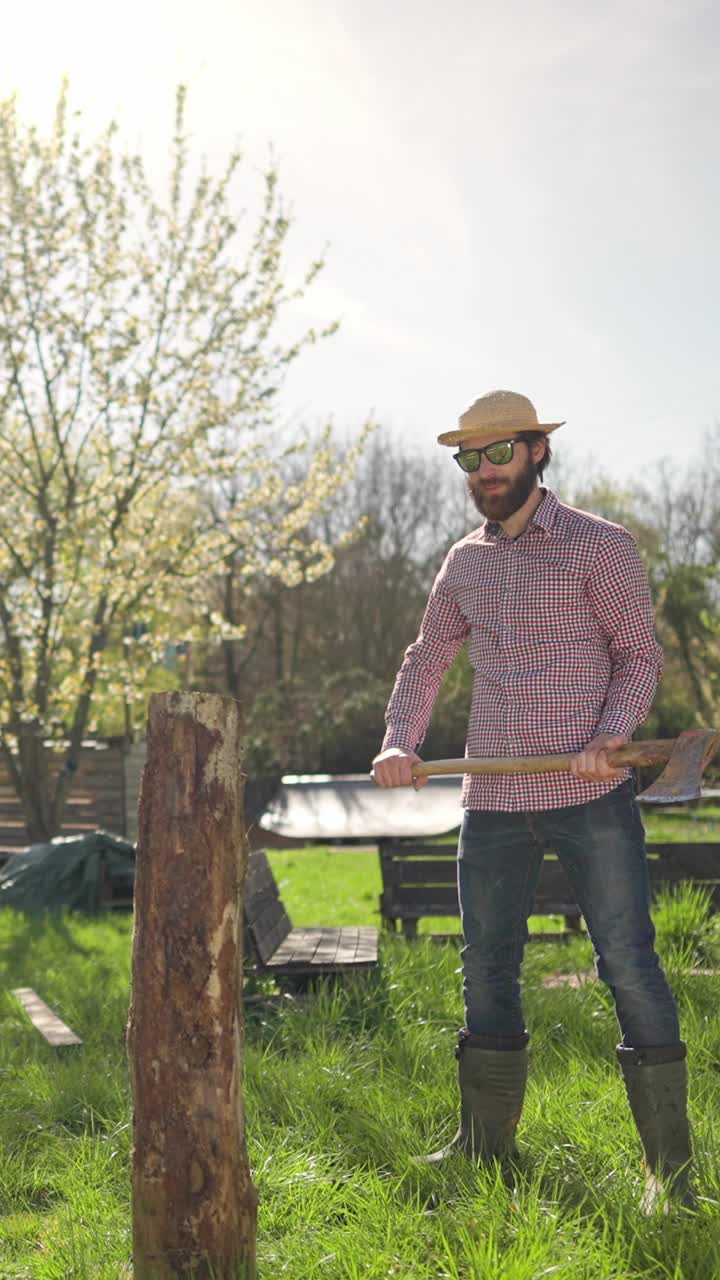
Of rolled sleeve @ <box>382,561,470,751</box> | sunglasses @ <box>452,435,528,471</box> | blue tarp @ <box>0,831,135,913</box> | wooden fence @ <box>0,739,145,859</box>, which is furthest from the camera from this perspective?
wooden fence @ <box>0,739,145,859</box>

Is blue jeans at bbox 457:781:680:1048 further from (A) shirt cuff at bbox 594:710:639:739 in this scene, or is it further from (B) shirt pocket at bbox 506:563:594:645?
(B) shirt pocket at bbox 506:563:594:645

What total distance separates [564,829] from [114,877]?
285 inches

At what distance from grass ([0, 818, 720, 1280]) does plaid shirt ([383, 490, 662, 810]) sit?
0.98 meters

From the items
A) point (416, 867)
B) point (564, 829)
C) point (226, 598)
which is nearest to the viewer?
point (564, 829)

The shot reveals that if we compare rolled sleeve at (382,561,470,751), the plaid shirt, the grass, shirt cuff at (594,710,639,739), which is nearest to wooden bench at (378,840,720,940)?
the grass

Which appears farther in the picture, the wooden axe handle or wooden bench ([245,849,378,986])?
wooden bench ([245,849,378,986])

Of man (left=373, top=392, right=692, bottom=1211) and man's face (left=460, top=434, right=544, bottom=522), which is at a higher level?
man's face (left=460, top=434, right=544, bottom=522)

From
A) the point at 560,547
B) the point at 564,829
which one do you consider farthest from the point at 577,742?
the point at 560,547

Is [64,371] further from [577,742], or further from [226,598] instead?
[226,598]

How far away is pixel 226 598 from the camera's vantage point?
2848 cm

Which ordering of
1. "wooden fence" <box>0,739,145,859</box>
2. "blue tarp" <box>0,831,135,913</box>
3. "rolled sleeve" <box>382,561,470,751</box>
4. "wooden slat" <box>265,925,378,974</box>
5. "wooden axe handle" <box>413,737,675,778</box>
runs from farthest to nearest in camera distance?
1. "wooden fence" <box>0,739,145,859</box>
2. "blue tarp" <box>0,831,135,913</box>
3. "wooden slat" <box>265,925,378,974</box>
4. "rolled sleeve" <box>382,561,470,751</box>
5. "wooden axe handle" <box>413,737,675,778</box>

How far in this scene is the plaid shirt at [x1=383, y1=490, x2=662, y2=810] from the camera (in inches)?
129

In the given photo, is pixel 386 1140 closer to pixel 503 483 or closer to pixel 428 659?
pixel 428 659

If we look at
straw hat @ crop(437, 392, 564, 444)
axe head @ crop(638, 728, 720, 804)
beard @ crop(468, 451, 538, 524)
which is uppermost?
straw hat @ crop(437, 392, 564, 444)
